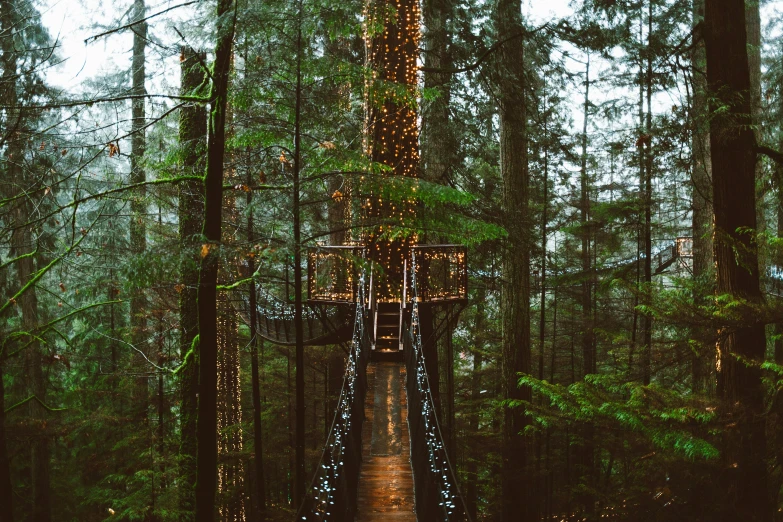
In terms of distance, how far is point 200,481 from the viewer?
16.6 feet

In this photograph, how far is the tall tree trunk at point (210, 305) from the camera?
505 cm

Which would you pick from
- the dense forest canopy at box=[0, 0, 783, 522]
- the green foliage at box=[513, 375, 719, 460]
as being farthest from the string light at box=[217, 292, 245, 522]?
the green foliage at box=[513, 375, 719, 460]

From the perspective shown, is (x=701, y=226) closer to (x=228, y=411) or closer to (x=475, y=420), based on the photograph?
(x=475, y=420)

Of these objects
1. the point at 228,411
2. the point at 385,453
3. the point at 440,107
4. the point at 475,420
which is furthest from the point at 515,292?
the point at 475,420

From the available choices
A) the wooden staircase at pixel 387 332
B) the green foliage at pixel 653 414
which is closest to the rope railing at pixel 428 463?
the green foliage at pixel 653 414

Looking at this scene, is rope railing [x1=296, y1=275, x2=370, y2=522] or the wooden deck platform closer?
rope railing [x1=296, y1=275, x2=370, y2=522]

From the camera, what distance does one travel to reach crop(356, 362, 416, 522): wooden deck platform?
527cm

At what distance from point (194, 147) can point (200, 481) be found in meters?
3.91

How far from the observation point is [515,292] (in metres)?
10.2

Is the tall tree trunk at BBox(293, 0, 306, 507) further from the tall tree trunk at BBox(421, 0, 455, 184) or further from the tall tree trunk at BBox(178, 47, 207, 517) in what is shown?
the tall tree trunk at BBox(421, 0, 455, 184)

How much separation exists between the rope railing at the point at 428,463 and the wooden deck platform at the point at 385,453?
0.51 ft

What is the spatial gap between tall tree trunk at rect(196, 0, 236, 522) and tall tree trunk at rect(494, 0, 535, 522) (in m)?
5.58

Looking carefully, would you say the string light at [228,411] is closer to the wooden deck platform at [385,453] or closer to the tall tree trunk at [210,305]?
the wooden deck platform at [385,453]

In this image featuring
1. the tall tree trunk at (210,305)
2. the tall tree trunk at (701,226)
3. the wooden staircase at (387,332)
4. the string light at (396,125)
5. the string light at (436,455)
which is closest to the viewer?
the string light at (436,455)
